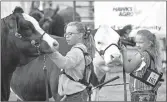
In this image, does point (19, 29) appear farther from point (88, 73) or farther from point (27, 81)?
point (27, 81)

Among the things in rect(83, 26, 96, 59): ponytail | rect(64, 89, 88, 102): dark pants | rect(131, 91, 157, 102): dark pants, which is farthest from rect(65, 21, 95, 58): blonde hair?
rect(131, 91, 157, 102): dark pants

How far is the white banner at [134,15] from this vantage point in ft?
32.3

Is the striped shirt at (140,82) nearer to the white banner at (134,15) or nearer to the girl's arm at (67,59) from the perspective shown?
the girl's arm at (67,59)

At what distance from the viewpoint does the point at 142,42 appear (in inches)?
170

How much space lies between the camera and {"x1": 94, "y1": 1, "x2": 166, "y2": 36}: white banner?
9.85 m

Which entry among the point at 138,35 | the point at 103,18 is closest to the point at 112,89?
the point at 103,18

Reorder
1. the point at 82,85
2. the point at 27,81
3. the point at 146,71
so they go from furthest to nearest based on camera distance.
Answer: the point at 27,81, the point at 146,71, the point at 82,85

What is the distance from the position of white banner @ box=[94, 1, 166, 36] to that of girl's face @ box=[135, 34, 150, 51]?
546 cm

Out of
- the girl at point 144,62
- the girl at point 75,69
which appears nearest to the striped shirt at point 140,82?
the girl at point 144,62

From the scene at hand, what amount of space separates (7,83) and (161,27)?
6342 millimetres

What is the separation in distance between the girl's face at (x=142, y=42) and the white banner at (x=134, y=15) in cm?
546

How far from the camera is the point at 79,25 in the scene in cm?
399

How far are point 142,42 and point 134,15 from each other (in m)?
5.76

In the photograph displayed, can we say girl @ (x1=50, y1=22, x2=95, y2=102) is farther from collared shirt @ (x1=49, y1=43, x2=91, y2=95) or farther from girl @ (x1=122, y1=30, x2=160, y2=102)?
girl @ (x1=122, y1=30, x2=160, y2=102)
